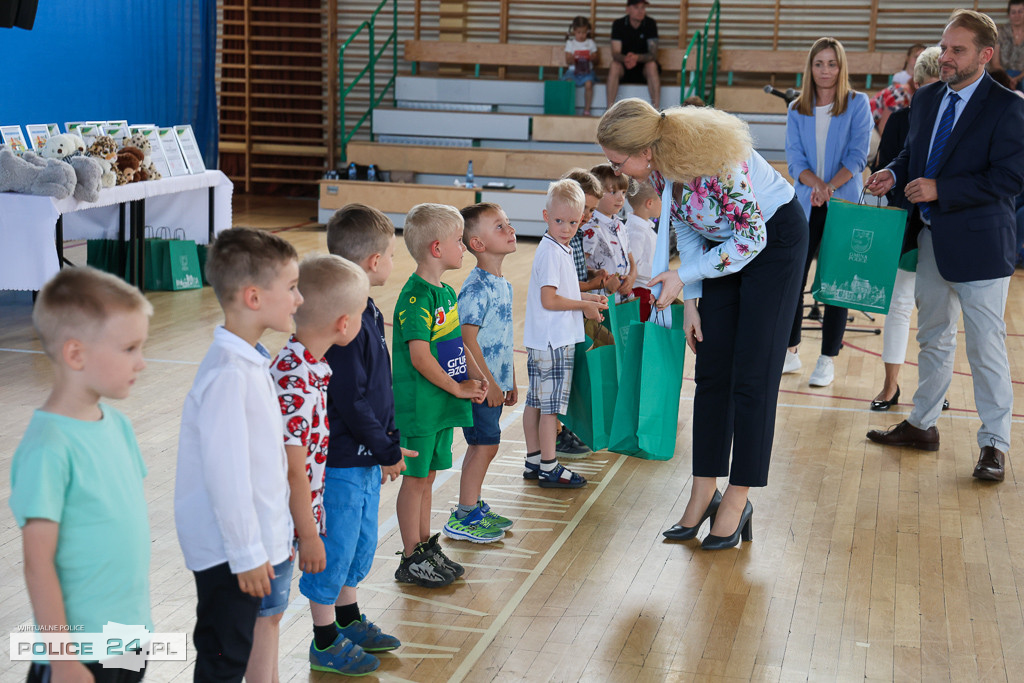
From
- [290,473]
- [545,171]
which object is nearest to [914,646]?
[290,473]

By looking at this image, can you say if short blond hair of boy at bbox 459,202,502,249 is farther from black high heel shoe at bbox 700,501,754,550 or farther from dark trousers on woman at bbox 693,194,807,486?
black high heel shoe at bbox 700,501,754,550

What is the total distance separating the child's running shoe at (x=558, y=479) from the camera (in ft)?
12.4

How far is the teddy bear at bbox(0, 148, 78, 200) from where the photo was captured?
18.6 ft

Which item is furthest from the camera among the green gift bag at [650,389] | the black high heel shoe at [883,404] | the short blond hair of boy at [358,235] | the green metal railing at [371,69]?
the green metal railing at [371,69]

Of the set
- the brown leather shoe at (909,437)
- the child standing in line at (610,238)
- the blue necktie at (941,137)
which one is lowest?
the brown leather shoe at (909,437)

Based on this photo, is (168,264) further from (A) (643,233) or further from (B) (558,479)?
(B) (558,479)

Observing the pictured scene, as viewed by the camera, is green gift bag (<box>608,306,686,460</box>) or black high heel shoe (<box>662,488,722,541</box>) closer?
black high heel shoe (<box>662,488,722,541</box>)

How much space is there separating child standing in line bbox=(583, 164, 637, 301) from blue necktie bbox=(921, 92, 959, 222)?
1168 mm

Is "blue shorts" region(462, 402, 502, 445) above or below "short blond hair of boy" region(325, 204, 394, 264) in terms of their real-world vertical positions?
below

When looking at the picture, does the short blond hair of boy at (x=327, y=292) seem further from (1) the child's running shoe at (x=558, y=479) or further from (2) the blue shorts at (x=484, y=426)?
(1) the child's running shoe at (x=558, y=479)

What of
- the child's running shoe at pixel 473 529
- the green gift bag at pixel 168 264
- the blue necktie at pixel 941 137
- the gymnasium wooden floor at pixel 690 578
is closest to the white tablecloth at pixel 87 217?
the green gift bag at pixel 168 264

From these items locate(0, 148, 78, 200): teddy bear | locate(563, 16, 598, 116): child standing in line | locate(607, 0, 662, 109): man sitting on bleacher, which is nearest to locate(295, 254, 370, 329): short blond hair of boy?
locate(0, 148, 78, 200): teddy bear

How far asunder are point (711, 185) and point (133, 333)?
5.92 feet

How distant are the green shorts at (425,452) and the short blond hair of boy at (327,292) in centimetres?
78
